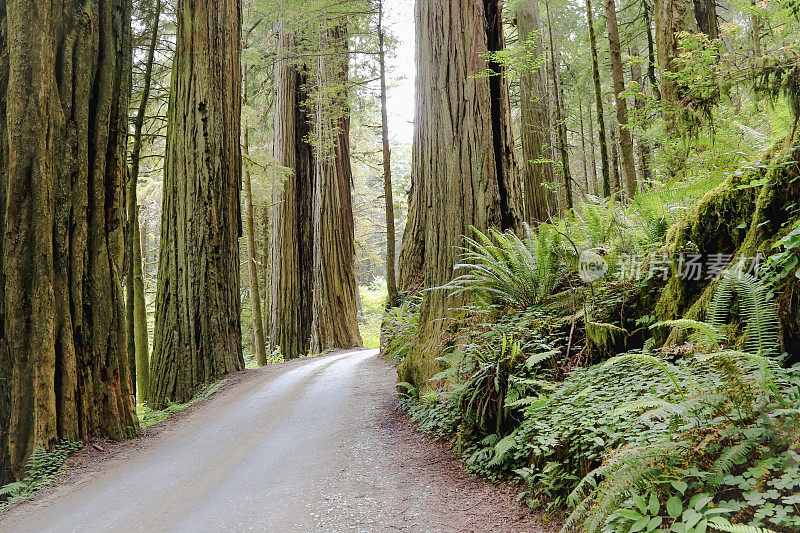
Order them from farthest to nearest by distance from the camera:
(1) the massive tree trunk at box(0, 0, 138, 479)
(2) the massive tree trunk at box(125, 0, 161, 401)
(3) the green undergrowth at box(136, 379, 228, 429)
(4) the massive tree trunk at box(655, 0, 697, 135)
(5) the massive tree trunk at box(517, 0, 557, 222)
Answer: (5) the massive tree trunk at box(517, 0, 557, 222), (2) the massive tree trunk at box(125, 0, 161, 401), (4) the massive tree trunk at box(655, 0, 697, 135), (3) the green undergrowth at box(136, 379, 228, 429), (1) the massive tree trunk at box(0, 0, 138, 479)

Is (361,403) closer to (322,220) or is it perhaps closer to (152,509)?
(152,509)

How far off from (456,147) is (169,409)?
16.4 feet

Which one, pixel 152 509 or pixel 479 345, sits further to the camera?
pixel 479 345

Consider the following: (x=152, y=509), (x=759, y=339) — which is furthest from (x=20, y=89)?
(x=759, y=339)

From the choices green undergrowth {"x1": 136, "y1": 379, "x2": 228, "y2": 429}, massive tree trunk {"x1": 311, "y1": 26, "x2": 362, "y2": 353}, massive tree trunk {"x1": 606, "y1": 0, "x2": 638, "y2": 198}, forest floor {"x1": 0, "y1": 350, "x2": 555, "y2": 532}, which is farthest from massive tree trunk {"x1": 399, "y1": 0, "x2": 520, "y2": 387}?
massive tree trunk {"x1": 311, "y1": 26, "x2": 362, "y2": 353}

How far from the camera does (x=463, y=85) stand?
5.76m

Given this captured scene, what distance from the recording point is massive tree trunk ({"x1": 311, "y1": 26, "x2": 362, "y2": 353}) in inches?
523

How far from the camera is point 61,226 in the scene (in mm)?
4738

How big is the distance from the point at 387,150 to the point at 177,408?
18.5 ft

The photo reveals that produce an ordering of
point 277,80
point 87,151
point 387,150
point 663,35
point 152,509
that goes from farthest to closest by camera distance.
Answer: point 277,80 < point 387,150 < point 663,35 < point 87,151 < point 152,509

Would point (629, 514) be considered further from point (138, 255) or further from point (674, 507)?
point (138, 255)

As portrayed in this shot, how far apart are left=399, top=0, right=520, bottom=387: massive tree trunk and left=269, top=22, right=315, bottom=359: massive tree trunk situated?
841 cm

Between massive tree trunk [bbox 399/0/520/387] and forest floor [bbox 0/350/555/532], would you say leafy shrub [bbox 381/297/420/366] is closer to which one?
massive tree trunk [bbox 399/0/520/387]

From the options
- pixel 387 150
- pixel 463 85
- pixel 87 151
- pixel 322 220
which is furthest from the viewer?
pixel 322 220
